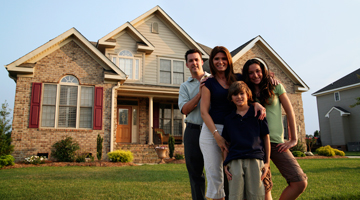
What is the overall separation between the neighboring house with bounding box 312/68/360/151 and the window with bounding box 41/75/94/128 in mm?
20299

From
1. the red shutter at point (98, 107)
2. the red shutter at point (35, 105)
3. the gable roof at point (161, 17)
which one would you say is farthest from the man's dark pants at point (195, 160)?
the gable roof at point (161, 17)

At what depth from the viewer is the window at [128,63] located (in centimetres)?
1391

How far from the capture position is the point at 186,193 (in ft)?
15.2

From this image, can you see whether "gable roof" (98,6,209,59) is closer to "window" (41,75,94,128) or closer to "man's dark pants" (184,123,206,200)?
"window" (41,75,94,128)

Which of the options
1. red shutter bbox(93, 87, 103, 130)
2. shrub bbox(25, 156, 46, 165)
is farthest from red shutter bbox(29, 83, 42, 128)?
red shutter bbox(93, 87, 103, 130)

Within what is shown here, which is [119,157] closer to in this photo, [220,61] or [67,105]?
[67,105]

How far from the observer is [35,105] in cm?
1093

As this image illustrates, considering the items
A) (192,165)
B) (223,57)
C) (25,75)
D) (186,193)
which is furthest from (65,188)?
(25,75)

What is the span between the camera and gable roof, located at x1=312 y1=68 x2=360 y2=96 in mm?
22578

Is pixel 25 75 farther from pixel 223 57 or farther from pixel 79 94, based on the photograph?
pixel 223 57

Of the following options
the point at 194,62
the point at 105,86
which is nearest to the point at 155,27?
the point at 105,86

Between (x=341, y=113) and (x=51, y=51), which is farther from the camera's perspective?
(x=341, y=113)

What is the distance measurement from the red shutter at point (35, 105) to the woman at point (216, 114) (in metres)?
10.3

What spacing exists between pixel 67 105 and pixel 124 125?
12.2ft
